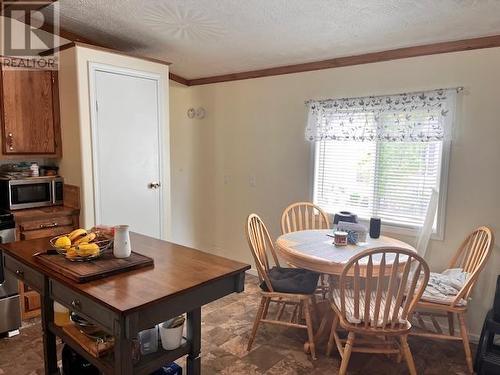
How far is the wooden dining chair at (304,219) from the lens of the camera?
11.0 ft

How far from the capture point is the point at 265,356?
8.29 ft

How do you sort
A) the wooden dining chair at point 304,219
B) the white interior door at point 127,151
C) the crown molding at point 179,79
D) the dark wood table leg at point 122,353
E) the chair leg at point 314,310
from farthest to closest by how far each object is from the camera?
the crown molding at point 179,79
the wooden dining chair at point 304,219
the white interior door at point 127,151
the chair leg at point 314,310
the dark wood table leg at point 122,353

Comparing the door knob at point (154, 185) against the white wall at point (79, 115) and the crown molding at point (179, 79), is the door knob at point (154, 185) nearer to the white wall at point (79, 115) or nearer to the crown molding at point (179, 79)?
the white wall at point (79, 115)

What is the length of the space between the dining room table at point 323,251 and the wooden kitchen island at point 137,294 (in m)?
0.75

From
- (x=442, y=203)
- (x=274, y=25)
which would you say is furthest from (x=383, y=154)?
(x=274, y=25)

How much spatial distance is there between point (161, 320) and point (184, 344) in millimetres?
424

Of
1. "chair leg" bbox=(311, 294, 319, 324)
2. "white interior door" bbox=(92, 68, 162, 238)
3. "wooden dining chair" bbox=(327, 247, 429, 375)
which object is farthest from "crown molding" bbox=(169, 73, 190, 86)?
"wooden dining chair" bbox=(327, 247, 429, 375)

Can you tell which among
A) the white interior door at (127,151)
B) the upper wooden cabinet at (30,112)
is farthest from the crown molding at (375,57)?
the upper wooden cabinet at (30,112)

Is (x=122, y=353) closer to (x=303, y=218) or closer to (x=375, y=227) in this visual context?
(x=375, y=227)

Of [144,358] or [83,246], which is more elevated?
[83,246]

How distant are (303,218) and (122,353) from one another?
242 cm

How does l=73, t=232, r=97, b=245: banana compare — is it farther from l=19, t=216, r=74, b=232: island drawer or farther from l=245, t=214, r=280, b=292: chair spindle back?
l=19, t=216, r=74, b=232: island drawer

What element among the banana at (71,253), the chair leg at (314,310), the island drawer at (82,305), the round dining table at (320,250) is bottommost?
the chair leg at (314,310)

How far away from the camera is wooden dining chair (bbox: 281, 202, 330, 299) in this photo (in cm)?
335
